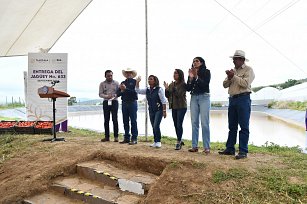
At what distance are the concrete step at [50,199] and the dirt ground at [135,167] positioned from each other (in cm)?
11

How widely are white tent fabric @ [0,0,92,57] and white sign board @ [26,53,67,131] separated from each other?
852 millimetres

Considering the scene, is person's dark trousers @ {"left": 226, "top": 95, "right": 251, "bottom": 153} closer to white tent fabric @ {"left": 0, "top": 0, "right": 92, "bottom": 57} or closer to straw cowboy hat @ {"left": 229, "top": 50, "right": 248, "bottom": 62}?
straw cowboy hat @ {"left": 229, "top": 50, "right": 248, "bottom": 62}

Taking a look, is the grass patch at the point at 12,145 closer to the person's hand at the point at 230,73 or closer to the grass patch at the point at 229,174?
the grass patch at the point at 229,174

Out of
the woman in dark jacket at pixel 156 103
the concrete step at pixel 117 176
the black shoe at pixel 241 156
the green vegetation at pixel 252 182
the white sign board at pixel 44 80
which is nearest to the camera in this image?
the green vegetation at pixel 252 182

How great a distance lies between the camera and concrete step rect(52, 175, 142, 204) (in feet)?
12.0

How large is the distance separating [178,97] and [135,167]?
1.51 metres

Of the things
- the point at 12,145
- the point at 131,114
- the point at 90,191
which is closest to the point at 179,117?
the point at 131,114

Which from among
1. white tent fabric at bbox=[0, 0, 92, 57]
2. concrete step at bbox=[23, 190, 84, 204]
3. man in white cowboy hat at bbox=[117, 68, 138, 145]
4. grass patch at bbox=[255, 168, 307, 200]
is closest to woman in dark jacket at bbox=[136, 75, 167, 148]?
man in white cowboy hat at bbox=[117, 68, 138, 145]

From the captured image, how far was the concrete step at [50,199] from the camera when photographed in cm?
393

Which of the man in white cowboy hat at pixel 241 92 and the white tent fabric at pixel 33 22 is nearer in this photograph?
the man in white cowboy hat at pixel 241 92

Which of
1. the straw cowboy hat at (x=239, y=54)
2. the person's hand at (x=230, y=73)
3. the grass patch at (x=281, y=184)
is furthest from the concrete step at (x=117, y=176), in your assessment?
the straw cowboy hat at (x=239, y=54)

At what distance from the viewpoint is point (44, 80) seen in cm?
839

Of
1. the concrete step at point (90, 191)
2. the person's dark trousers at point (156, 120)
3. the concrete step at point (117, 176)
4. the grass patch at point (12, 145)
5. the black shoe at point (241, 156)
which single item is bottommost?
the concrete step at point (90, 191)

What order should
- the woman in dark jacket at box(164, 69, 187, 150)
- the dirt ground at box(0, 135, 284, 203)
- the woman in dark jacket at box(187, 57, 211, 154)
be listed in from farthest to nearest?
the woman in dark jacket at box(164, 69, 187, 150)
the woman in dark jacket at box(187, 57, 211, 154)
the dirt ground at box(0, 135, 284, 203)
